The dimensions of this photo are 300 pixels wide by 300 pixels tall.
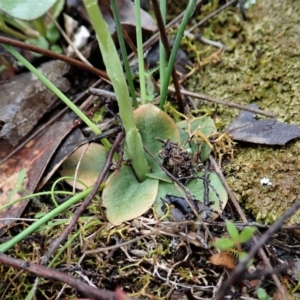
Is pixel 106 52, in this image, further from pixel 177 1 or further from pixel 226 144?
pixel 177 1

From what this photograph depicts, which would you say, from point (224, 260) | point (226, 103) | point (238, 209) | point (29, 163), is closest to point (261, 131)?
point (226, 103)

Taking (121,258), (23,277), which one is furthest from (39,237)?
(121,258)

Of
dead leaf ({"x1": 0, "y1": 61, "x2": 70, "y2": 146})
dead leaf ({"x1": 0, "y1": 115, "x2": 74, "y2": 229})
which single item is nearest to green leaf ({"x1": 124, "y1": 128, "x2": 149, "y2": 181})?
dead leaf ({"x1": 0, "y1": 115, "x2": 74, "y2": 229})

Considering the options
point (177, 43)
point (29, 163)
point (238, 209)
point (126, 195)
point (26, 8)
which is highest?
point (26, 8)

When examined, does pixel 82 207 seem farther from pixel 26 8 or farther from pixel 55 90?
pixel 26 8

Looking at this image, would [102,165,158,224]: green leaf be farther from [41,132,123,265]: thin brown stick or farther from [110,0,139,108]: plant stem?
[110,0,139,108]: plant stem

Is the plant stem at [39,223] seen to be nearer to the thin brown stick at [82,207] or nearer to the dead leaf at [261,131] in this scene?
the thin brown stick at [82,207]

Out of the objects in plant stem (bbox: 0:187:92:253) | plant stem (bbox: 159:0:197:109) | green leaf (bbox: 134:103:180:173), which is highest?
plant stem (bbox: 159:0:197:109)

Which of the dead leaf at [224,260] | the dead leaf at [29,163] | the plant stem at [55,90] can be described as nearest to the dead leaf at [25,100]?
the dead leaf at [29,163]
